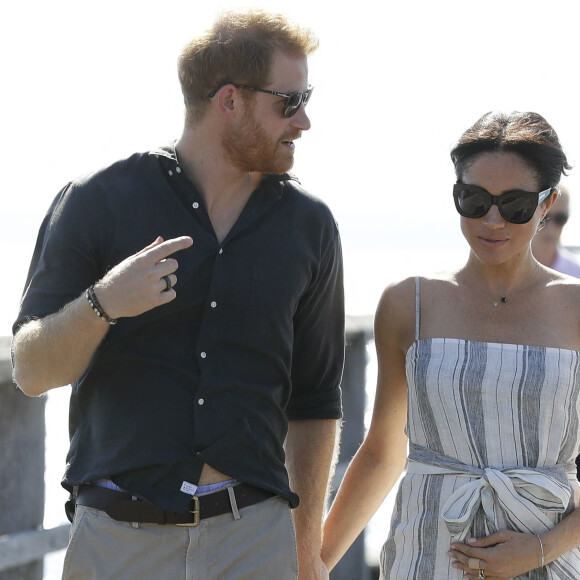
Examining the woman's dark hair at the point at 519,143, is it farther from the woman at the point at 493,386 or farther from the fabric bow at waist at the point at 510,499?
the fabric bow at waist at the point at 510,499

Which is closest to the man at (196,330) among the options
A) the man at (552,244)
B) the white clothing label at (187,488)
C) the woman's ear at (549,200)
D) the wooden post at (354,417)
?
the white clothing label at (187,488)

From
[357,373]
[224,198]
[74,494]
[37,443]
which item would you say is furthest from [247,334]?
[357,373]

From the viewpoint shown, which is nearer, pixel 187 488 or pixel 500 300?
pixel 187 488

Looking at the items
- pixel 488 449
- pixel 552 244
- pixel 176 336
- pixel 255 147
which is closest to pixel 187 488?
pixel 176 336

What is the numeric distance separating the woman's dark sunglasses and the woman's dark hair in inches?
2.7

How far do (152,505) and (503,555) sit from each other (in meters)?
0.91

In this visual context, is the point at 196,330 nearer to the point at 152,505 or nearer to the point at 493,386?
the point at 152,505

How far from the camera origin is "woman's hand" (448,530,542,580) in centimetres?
278

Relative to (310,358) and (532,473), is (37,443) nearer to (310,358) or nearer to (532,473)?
(310,358)

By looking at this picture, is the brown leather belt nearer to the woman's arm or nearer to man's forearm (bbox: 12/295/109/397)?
man's forearm (bbox: 12/295/109/397)

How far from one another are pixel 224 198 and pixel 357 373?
206cm

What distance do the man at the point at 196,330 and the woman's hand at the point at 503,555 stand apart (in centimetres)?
49

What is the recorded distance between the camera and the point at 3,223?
80188 mm

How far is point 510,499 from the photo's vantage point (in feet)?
9.18
